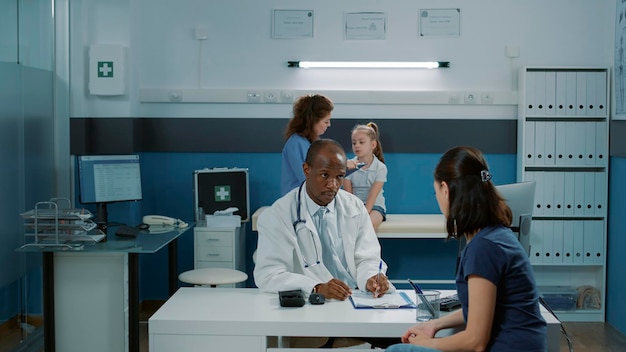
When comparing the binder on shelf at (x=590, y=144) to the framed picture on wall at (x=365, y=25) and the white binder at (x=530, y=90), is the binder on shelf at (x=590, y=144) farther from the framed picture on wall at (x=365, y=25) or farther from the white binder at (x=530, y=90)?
the framed picture on wall at (x=365, y=25)

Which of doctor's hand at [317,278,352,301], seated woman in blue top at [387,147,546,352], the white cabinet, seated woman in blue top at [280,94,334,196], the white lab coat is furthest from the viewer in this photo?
the white cabinet

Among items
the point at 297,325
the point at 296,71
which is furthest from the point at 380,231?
the point at 297,325

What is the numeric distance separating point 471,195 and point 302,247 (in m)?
1.07

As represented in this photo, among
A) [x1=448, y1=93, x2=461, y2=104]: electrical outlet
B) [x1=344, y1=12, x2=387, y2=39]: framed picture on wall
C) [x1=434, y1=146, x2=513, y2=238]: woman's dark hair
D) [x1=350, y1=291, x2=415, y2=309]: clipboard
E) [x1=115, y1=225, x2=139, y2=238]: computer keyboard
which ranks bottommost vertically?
[x1=350, y1=291, x2=415, y2=309]: clipboard

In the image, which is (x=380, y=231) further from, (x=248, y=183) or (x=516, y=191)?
(x=516, y=191)

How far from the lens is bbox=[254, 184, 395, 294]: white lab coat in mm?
2918

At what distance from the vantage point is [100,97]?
16.9ft

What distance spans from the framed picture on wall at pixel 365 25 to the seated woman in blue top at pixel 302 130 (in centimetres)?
96

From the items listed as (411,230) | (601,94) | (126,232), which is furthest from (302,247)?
(601,94)

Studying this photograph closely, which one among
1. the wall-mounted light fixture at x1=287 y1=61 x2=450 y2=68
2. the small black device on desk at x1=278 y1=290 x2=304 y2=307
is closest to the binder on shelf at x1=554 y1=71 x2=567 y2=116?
the wall-mounted light fixture at x1=287 y1=61 x2=450 y2=68

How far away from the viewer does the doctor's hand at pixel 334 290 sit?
279 centimetres

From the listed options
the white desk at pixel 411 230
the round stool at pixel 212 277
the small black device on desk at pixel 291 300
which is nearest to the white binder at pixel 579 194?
the white desk at pixel 411 230

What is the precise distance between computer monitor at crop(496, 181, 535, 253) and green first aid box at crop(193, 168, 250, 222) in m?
2.74

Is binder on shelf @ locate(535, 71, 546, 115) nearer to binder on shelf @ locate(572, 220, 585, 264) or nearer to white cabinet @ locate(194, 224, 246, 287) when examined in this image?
binder on shelf @ locate(572, 220, 585, 264)
